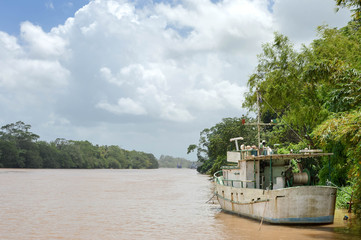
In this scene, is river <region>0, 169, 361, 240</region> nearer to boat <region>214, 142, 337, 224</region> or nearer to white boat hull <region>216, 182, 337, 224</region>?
white boat hull <region>216, 182, 337, 224</region>

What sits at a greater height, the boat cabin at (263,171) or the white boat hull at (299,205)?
the boat cabin at (263,171)

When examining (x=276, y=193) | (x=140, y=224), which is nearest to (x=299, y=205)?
(x=276, y=193)

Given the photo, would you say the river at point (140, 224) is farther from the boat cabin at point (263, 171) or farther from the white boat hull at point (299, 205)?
the boat cabin at point (263, 171)

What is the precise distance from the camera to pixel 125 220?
22.7m

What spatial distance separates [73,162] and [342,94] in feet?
478

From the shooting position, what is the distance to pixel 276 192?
18109 millimetres

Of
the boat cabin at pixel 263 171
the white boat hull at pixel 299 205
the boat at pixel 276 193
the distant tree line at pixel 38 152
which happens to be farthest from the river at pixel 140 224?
the distant tree line at pixel 38 152

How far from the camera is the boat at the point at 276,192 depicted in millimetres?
17984

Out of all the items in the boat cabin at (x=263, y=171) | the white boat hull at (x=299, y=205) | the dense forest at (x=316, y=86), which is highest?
the dense forest at (x=316, y=86)

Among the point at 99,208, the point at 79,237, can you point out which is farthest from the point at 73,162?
the point at 79,237

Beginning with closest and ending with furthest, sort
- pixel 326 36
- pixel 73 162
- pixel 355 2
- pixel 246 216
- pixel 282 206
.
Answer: pixel 355 2
pixel 282 206
pixel 246 216
pixel 326 36
pixel 73 162

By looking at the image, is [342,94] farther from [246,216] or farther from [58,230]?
[58,230]

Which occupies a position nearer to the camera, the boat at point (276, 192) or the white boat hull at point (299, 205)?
the white boat hull at point (299, 205)

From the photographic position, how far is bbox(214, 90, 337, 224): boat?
17984 mm
